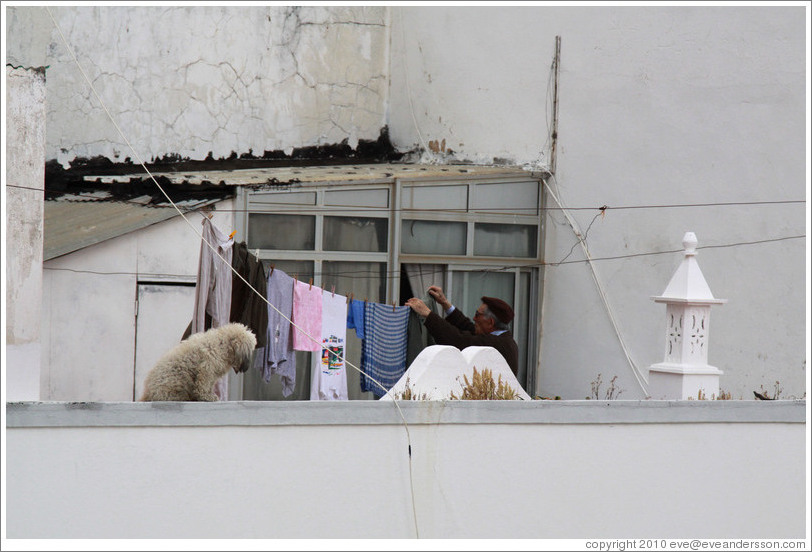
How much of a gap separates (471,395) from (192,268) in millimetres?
3869

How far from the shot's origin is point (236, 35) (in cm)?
1246

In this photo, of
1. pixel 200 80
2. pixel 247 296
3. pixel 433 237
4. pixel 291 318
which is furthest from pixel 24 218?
pixel 200 80

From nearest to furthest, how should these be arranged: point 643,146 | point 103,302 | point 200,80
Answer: point 103,302 < point 643,146 < point 200,80

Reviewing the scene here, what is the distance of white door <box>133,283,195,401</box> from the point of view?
982 cm

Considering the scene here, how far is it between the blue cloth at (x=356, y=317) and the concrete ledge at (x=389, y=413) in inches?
132

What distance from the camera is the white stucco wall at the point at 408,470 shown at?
5.71 metres

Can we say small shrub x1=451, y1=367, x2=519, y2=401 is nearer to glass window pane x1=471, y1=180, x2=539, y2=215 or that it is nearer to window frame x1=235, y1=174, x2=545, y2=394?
window frame x1=235, y1=174, x2=545, y2=394

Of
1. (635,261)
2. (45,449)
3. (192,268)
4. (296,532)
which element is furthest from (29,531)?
(635,261)

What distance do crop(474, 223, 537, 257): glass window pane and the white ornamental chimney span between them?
3.70 meters

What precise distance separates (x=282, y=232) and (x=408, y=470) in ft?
15.6

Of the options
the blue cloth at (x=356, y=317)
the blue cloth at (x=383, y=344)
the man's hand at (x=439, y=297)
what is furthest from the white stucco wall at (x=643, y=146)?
the blue cloth at (x=356, y=317)

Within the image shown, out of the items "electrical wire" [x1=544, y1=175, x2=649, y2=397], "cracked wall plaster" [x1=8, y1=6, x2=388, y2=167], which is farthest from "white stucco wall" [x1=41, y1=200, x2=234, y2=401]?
"electrical wire" [x1=544, y1=175, x2=649, y2=397]

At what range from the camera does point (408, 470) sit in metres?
6.24

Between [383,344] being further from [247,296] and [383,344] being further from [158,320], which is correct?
[158,320]
